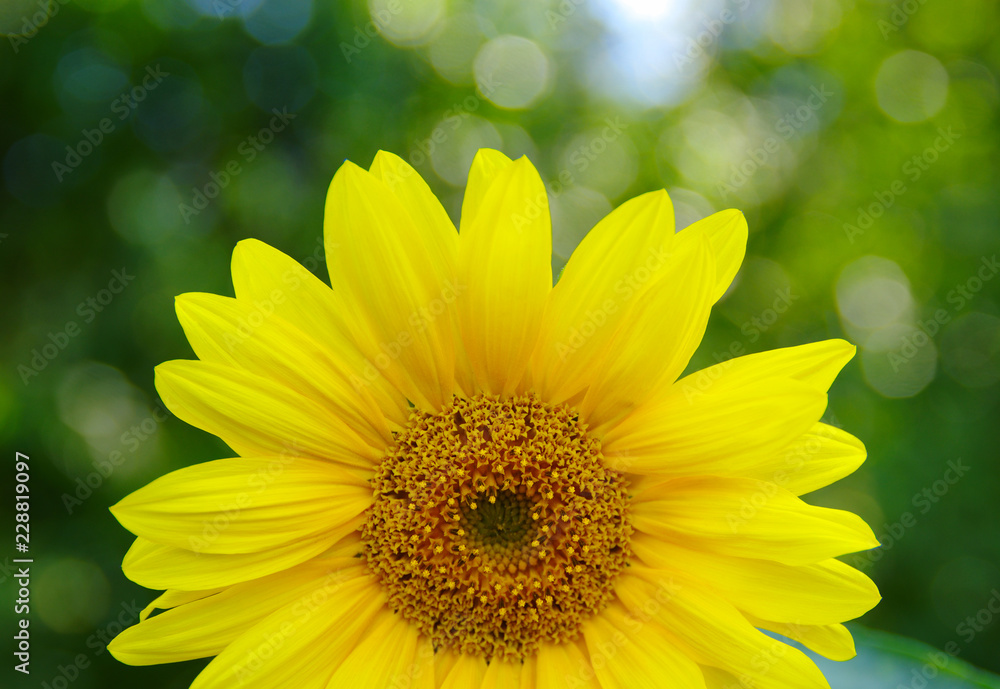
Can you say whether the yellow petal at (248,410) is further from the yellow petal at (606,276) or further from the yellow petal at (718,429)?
the yellow petal at (718,429)

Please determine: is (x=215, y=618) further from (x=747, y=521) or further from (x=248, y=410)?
(x=747, y=521)

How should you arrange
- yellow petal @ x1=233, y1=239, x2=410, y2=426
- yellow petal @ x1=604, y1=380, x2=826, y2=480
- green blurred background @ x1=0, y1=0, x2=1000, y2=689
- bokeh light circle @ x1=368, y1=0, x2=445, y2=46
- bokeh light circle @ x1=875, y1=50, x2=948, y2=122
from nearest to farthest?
yellow petal @ x1=604, y1=380, x2=826, y2=480
yellow petal @ x1=233, y1=239, x2=410, y2=426
green blurred background @ x1=0, y1=0, x2=1000, y2=689
bokeh light circle @ x1=368, y1=0, x2=445, y2=46
bokeh light circle @ x1=875, y1=50, x2=948, y2=122

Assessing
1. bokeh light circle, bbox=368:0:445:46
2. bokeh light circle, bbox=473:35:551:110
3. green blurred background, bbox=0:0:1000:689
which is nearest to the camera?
green blurred background, bbox=0:0:1000:689

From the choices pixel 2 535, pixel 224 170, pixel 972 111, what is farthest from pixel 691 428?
pixel 972 111

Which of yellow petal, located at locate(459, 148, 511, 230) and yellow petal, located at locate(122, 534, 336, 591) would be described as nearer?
yellow petal, located at locate(122, 534, 336, 591)

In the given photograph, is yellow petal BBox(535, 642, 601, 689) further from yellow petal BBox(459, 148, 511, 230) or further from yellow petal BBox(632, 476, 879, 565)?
yellow petal BBox(459, 148, 511, 230)

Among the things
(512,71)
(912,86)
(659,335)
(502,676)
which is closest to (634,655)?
(502,676)

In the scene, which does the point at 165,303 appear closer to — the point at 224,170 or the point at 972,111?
the point at 224,170

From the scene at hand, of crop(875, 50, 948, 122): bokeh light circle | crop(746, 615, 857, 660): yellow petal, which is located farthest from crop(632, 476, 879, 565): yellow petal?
crop(875, 50, 948, 122): bokeh light circle
